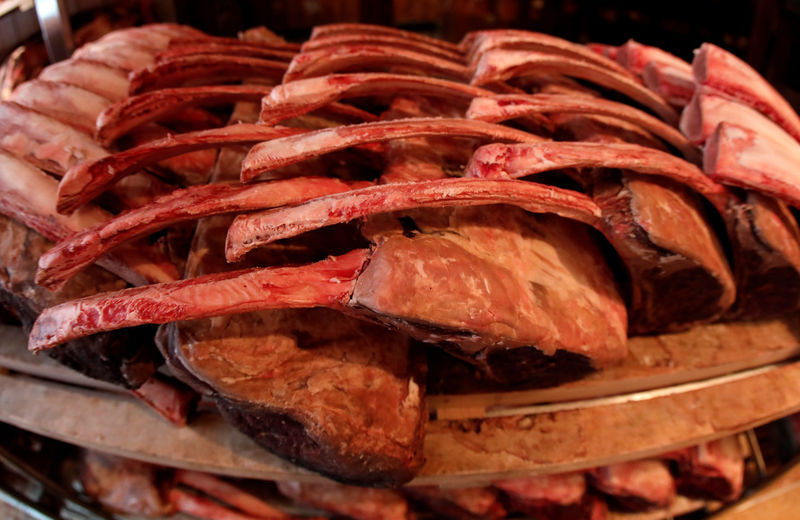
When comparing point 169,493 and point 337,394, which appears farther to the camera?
point 169,493

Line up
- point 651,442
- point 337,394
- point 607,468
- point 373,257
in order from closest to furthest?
point 373,257 < point 337,394 < point 651,442 < point 607,468

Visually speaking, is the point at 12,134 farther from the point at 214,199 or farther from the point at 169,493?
the point at 169,493

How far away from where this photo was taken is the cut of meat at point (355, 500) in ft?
6.64

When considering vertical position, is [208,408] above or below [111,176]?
below

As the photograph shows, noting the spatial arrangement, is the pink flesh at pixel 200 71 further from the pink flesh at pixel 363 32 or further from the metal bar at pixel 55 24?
the metal bar at pixel 55 24

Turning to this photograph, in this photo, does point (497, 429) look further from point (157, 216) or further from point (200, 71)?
point (200, 71)

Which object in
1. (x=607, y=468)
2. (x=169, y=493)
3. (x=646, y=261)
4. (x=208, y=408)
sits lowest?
(x=169, y=493)

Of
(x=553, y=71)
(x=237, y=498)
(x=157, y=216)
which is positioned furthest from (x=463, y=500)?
(x=553, y=71)

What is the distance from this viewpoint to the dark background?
3.21m

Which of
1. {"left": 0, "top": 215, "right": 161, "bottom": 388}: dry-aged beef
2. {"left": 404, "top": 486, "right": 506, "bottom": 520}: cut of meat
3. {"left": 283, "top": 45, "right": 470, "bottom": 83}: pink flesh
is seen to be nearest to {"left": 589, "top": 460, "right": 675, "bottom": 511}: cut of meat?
{"left": 404, "top": 486, "right": 506, "bottom": 520}: cut of meat

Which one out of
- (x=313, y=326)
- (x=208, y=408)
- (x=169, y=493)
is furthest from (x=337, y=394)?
(x=169, y=493)

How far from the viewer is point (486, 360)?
152 cm

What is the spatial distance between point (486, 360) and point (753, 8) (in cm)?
316

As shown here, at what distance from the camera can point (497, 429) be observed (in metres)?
1.85
